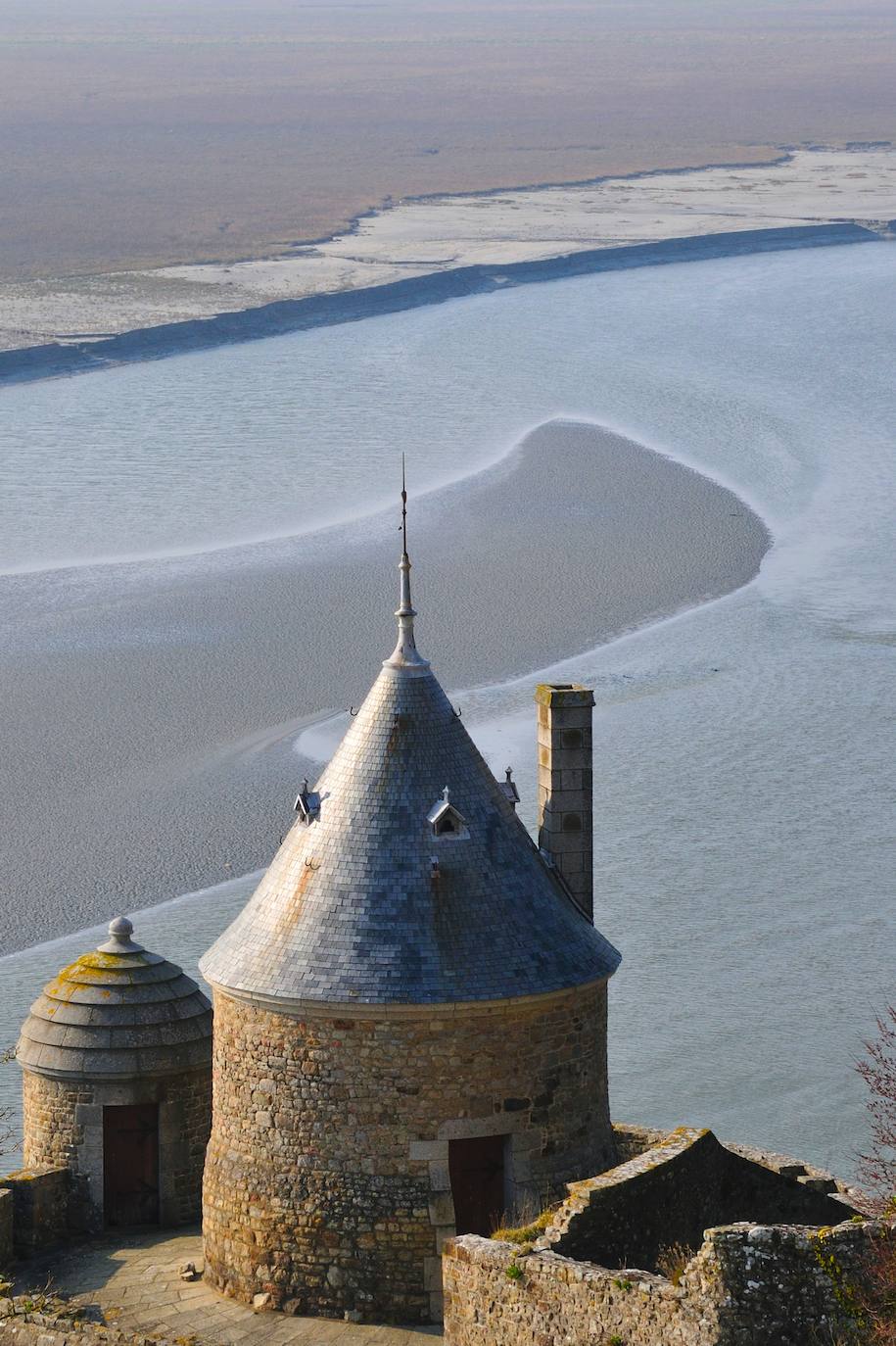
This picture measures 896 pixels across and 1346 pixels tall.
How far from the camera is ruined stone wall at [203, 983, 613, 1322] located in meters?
16.0

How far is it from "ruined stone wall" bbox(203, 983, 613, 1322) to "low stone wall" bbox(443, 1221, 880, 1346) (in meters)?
2.70

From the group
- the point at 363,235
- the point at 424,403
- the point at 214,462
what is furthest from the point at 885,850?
the point at 363,235

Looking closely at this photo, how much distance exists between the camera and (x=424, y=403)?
56531 millimetres

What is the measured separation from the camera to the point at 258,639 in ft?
131

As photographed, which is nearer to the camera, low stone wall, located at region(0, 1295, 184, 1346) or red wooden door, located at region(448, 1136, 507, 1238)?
low stone wall, located at region(0, 1295, 184, 1346)

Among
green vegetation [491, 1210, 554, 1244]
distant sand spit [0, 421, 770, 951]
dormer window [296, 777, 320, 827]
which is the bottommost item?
green vegetation [491, 1210, 554, 1244]

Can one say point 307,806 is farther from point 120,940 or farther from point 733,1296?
point 733,1296

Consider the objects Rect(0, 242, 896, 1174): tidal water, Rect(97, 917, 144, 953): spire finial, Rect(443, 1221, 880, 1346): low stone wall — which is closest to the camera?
Rect(443, 1221, 880, 1346): low stone wall

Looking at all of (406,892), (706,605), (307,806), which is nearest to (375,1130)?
(406,892)

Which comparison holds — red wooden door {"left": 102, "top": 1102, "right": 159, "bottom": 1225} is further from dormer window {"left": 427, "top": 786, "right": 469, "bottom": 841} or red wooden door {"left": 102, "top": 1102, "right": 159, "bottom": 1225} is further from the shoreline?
the shoreline

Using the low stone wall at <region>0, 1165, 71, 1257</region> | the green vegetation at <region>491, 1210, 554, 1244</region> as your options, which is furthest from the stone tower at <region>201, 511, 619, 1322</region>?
the low stone wall at <region>0, 1165, 71, 1257</region>

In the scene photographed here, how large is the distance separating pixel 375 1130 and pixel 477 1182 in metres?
0.73

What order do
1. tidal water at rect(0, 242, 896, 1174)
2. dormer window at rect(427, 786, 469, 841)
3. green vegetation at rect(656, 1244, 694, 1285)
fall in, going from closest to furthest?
green vegetation at rect(656, 1244, 694, 1285) → dormer window at rect(427, 786, 469, 841) → tidal water at rect(0, 242, 896, 1174)

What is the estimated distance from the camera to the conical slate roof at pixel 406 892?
16.2 metres
